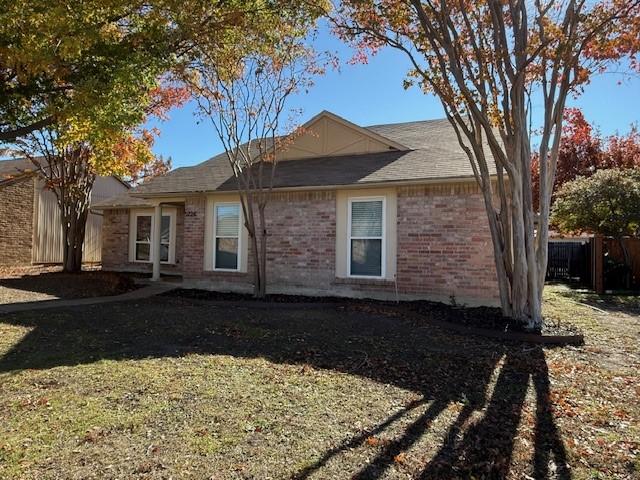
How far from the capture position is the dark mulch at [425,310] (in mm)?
A: 7594

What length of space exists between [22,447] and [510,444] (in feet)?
12.0

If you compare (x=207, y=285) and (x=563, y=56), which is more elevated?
(x=563, y=56)

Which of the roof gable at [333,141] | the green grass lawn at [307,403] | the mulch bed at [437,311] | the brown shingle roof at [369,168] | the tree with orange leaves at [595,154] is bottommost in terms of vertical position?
the green grass lawn at [307,403]

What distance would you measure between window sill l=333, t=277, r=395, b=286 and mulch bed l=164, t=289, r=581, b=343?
45cm

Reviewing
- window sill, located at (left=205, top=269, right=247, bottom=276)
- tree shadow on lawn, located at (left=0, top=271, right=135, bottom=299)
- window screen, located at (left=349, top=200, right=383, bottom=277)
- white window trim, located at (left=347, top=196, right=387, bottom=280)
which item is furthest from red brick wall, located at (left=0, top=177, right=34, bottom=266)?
window screen, located at (left=349, top=200, right=383, bottom=277)

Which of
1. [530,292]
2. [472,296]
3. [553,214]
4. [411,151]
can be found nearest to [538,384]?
[530,292]

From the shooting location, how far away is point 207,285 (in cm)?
1279

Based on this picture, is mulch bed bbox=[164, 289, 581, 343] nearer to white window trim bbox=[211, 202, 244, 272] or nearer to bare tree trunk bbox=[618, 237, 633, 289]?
white window trim bbox=[211, 202, 244, 272]

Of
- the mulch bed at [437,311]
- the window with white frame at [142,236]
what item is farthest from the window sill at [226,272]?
the window with white frame at [142,236]

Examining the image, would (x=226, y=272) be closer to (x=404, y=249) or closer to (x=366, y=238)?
(x=366, y=238)

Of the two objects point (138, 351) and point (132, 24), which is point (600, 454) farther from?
point (132, 24)

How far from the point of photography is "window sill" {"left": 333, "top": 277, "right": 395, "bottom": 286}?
10.4m

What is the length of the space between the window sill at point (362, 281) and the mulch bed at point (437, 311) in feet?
1.49

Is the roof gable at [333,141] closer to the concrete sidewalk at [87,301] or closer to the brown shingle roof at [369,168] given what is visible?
the brown shingle roof at [369,168]
